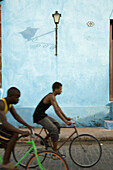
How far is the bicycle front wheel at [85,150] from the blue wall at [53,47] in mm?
4297

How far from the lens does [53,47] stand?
962 centimetres

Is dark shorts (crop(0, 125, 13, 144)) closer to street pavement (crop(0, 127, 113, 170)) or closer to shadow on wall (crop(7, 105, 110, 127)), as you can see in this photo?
street pavement (crop(0, 127, 113, 170))

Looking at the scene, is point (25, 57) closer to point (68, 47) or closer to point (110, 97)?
point (68, 47)

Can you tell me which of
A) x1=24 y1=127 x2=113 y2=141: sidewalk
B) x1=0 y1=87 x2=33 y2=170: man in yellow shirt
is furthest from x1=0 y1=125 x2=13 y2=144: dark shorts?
x1=24 y1=127 x2=113 y2=141: sidewalk

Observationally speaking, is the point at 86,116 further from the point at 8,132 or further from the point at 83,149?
the point at 8,132

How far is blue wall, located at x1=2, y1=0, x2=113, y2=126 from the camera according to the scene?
9.62 m

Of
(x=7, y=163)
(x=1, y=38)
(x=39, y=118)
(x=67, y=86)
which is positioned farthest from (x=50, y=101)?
(x=1, y=38)

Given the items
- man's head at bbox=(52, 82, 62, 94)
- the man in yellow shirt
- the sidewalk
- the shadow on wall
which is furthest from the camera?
the shadow on wall

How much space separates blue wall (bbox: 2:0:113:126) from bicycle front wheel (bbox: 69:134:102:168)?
430 centimetres

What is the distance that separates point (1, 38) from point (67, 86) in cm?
281

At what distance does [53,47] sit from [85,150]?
503 centimetres

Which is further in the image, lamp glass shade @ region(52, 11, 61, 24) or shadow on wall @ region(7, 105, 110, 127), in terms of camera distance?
shadow on wall @ region(7, 105, 110, 127)

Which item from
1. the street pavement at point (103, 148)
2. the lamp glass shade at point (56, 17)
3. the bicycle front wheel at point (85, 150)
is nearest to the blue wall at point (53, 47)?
the lamp glass shade at point (56, 17)

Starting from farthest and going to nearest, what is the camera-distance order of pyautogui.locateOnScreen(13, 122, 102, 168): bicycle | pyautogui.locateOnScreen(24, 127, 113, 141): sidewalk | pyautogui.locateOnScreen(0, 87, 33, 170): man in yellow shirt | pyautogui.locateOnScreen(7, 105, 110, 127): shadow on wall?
pyautogui.locateOnScreen(7, 105, 110, 127): shadow on wall → pyautogui.locateOnScreen(24, 127, 113, 141): sidewalk → pyautogui.locateOnScreen(13, 122, 102, 168): bicycle → pyautogui.locateOnScreen(0, 87, 33, 170): man in yellow shirt
